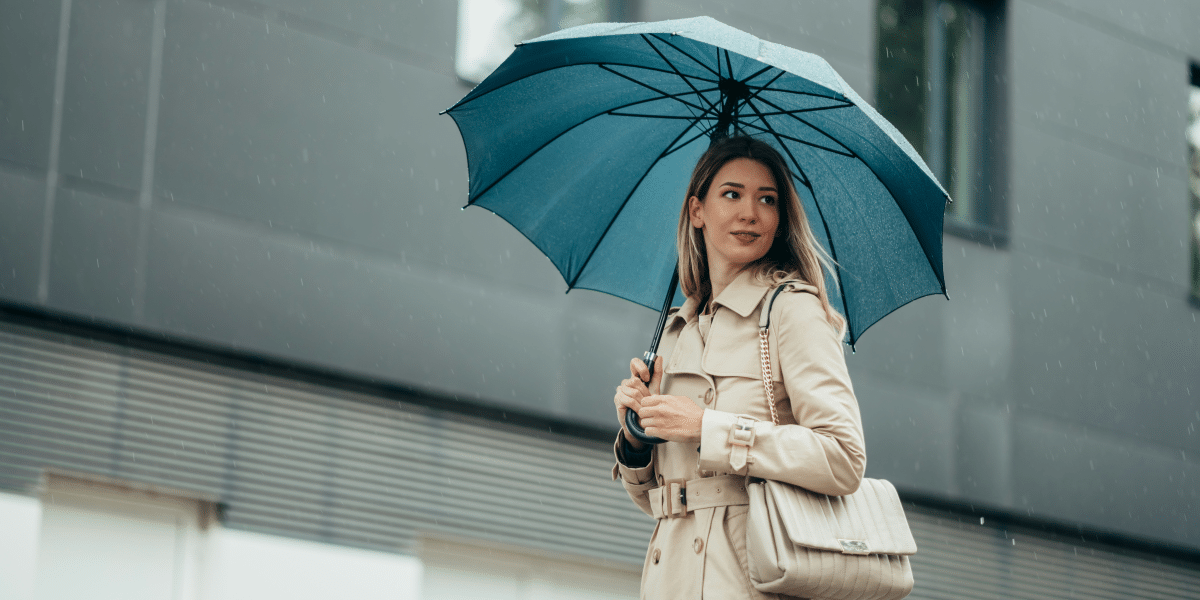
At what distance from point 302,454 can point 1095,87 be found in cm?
700

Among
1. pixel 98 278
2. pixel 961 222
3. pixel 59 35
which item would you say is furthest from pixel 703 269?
pixel 961 222

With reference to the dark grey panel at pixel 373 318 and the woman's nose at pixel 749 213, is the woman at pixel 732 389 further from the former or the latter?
the dark grey panel at pixel 373 318

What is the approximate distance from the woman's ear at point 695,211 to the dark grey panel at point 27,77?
4.16 meters

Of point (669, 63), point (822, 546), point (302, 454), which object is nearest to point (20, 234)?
point (302, 454)

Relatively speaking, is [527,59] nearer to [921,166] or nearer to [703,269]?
[703,269]

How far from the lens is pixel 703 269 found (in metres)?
3.15

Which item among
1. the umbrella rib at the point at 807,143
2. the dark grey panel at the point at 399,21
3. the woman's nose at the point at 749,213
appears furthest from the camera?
the dark grey panel at the point at 399,21

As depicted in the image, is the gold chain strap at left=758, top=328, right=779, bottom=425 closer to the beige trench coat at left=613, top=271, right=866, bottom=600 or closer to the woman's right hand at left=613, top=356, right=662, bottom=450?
the beige trench coat at left=613, top=271, right=866, bottom=600

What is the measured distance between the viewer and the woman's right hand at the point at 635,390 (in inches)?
111

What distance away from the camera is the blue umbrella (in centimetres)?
309

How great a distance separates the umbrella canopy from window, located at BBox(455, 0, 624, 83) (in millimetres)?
3961

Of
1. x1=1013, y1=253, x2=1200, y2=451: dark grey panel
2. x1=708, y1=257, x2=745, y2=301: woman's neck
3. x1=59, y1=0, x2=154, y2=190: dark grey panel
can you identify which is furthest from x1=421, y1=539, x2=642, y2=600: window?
x1=708, y1=257, x2=745, y2=301: woman's neck

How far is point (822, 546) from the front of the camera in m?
2.50

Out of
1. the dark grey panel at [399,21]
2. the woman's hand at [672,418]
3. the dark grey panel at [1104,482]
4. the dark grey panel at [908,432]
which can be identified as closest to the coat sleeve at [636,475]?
the woman's hand at [672,418]
